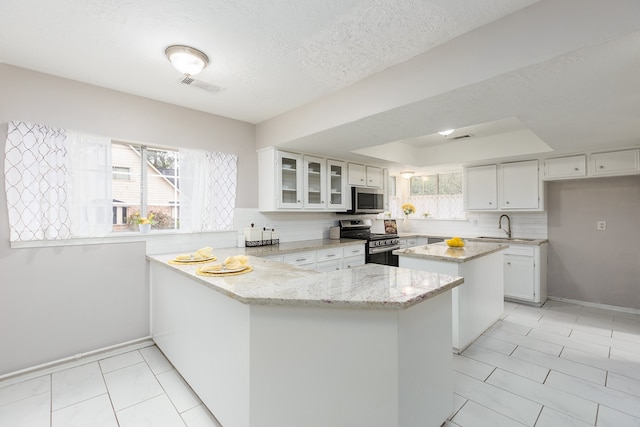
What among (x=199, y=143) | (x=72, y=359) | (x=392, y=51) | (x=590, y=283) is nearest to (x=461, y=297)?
(x=392, y=51)

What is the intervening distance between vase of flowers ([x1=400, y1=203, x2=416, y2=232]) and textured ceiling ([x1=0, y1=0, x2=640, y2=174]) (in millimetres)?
2754

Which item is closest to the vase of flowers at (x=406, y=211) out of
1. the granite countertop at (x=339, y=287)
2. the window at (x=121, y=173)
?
the granite countertop at (x=339, y=287)

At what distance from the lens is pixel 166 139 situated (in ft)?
9.94

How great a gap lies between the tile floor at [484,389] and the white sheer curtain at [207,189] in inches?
53.4

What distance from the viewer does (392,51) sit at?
2014 millimetres

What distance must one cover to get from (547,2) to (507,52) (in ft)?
0.86

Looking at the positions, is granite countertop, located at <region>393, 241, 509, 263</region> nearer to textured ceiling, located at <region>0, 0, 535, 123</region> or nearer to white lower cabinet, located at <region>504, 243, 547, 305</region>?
white lower cabinet, located at <region>504, 243, 547, 305</region>

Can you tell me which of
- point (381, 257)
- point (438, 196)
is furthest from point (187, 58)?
point (438, 196)

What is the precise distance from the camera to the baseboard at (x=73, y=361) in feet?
7.41

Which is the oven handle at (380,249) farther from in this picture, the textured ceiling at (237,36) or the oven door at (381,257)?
the textured ceiling at (237,36)

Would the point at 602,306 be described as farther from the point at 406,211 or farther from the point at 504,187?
the point at 406,211

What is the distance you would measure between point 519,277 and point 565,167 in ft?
5.29

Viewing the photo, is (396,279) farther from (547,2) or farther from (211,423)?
(547,2)

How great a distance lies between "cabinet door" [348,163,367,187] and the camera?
4505mm
